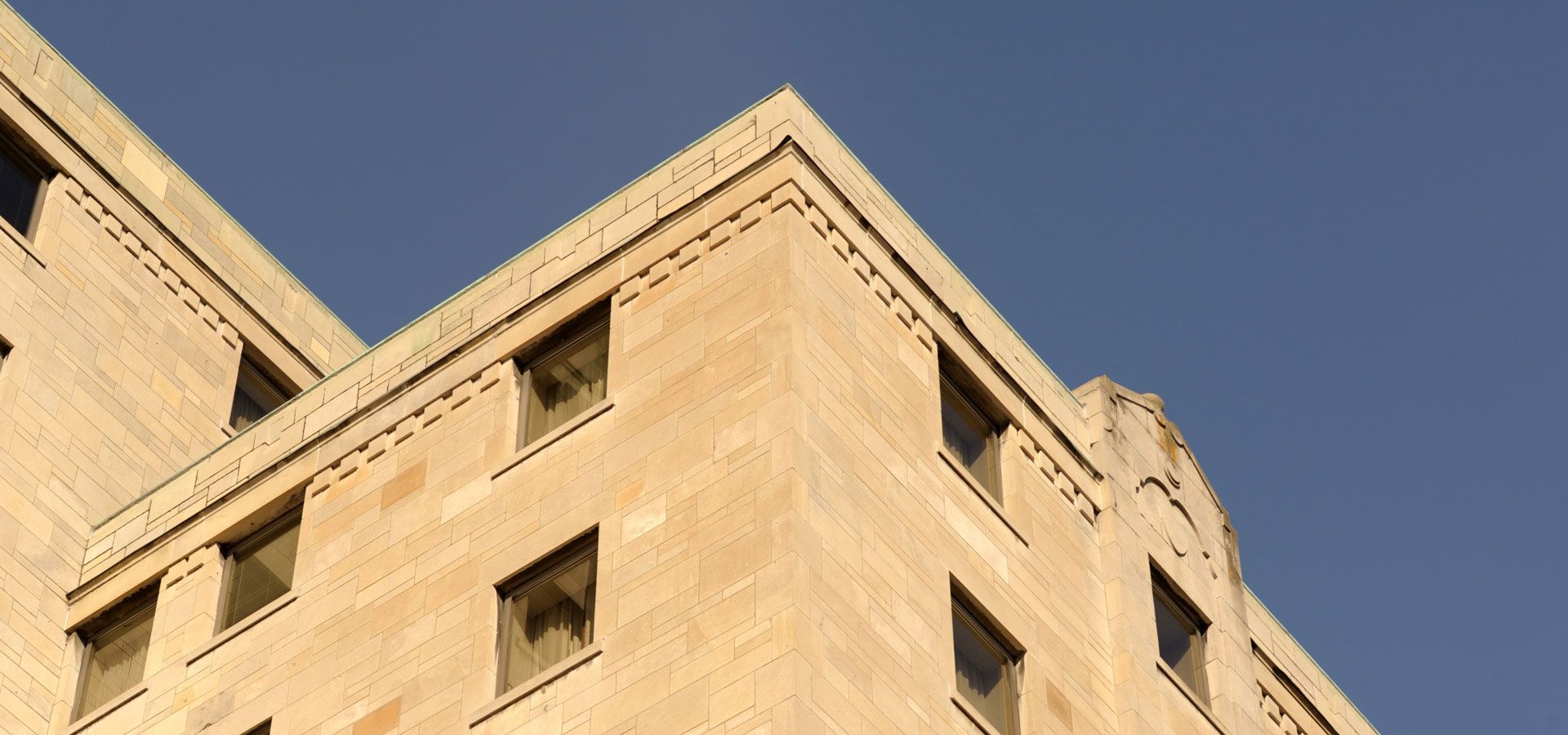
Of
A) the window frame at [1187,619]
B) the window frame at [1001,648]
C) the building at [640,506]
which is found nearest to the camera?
the building at [640,506]

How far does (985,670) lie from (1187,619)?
665 cm

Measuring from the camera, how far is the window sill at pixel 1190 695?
37.0 metres

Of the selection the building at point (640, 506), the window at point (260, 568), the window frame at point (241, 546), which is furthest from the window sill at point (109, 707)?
the window at point (260, 568)

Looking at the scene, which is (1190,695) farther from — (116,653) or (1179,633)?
(116,653)

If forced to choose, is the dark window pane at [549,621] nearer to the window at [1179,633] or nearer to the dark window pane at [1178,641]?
the dark window pane at [1178,641]

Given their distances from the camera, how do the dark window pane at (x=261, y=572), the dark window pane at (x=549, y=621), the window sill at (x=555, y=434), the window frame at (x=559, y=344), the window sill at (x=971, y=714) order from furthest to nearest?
the dark window pane at (x=261, y=572) < the window frame at (x=559, y=344) < the window sill at (x=555, y=434) < the dark window pane at (x=549, y=621) < the window sill at (x=971, y=714)

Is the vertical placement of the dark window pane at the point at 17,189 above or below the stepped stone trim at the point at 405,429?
above

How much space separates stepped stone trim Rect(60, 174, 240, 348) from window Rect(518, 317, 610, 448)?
36.2ft

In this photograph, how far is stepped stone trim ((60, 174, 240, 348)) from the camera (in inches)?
1742

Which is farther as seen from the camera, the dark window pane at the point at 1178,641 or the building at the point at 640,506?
the dark window pane at the point at 1178,641

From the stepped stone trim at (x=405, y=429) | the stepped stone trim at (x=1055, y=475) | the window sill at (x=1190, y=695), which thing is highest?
the stepped stone trim at (x=405, y=429)

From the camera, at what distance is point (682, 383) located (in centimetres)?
3372

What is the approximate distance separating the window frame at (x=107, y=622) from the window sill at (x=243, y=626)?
6.17ft

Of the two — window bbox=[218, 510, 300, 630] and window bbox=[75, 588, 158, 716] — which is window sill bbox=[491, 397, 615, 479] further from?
window bbox=[75, 588, 158, 716]
